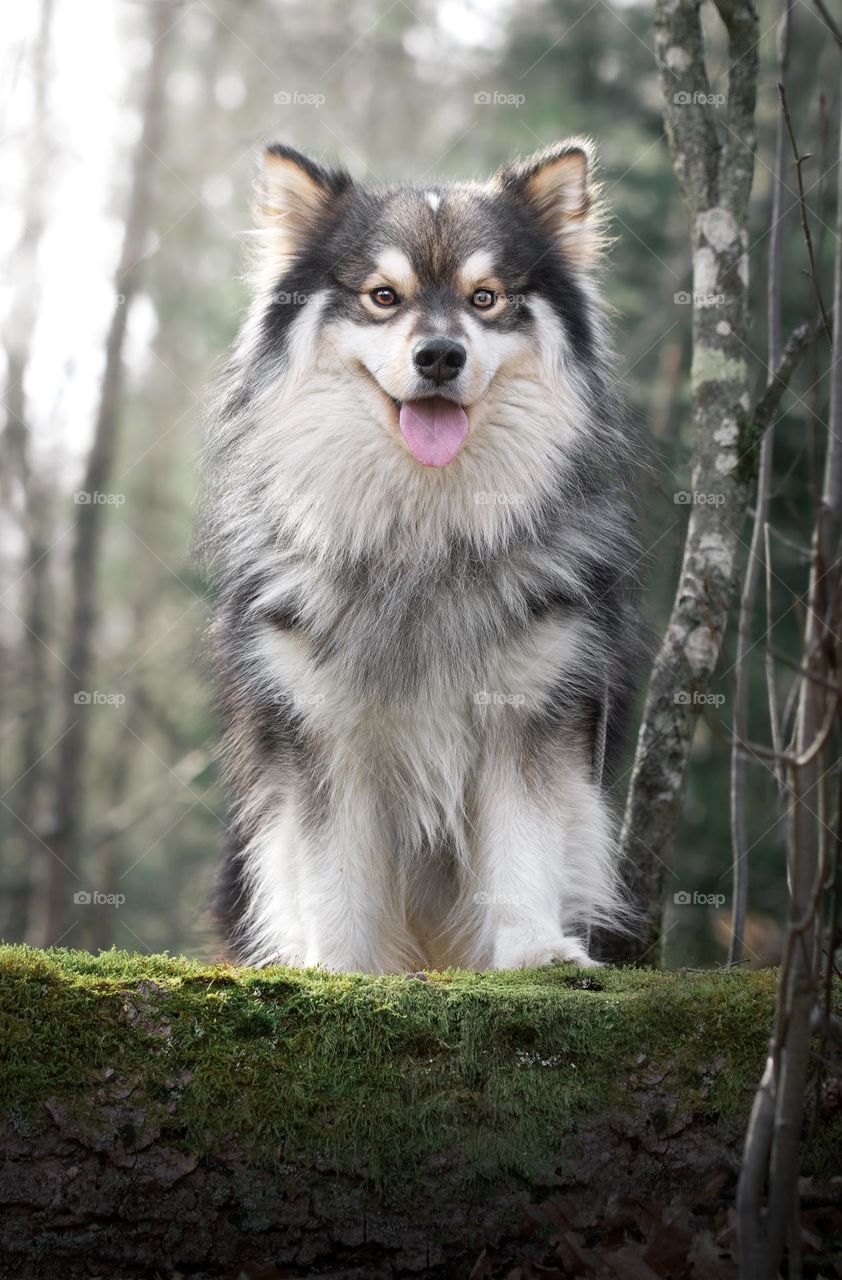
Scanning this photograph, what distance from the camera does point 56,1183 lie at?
7.80 ft

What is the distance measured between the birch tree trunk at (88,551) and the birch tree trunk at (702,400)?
22.9ft

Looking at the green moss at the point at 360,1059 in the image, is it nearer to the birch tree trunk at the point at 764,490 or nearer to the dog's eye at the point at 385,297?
the birch tree trunk at the point at 764,490

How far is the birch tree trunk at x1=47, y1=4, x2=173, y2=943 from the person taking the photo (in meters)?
10.6

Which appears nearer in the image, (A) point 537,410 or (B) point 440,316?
(B) point 440,316

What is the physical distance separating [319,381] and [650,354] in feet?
20.6

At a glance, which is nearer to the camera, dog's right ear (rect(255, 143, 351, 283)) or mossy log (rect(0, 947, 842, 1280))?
mossy log (rect(0, 947, 842, 1280))

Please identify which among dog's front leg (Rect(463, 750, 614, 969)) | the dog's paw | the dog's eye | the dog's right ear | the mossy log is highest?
the dog's right ear

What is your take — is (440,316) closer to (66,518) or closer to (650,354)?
(650,354)

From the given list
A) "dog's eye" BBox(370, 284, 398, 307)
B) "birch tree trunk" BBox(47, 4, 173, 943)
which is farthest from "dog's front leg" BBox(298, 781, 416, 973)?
"birch tree trunk" BBox(47, 4, 173, 943)

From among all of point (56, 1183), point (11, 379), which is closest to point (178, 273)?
point (11, 379)

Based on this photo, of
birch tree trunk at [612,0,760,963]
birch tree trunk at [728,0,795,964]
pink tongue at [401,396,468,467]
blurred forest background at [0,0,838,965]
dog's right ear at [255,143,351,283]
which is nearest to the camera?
birch tree trunk at [728,0,795,964]

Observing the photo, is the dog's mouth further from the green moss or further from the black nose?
the green moss

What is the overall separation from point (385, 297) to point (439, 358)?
39 cm

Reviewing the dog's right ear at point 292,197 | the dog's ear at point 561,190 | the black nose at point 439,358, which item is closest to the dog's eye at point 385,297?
the black nose at point 439,358
